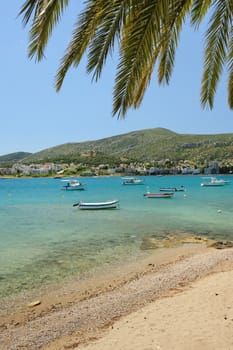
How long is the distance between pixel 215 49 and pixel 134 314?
531cm

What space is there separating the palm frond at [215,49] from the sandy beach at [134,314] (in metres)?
4.06

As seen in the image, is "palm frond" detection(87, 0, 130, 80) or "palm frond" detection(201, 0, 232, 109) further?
"palm frond" detection(201, 0, 232, 109)

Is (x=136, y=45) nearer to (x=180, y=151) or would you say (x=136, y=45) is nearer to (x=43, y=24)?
(x=43, y=24)

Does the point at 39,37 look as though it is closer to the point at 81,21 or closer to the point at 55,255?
the point at 81,21

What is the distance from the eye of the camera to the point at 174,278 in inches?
384

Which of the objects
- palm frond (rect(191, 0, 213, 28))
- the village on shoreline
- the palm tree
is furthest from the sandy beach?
the village on shoreline

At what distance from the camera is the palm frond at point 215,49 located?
4.57 m

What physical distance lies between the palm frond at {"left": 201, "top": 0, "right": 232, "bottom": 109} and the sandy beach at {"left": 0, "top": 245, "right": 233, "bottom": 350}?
4059 mm

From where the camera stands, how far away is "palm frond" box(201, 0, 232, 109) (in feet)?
15.0

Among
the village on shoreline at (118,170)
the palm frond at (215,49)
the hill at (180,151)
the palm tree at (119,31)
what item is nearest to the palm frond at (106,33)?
the palm tree at (119,31)

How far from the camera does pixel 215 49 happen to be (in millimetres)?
5457

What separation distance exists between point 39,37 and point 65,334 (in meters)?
5.33

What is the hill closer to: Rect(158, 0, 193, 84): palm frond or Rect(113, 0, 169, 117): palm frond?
Rect(158, 0, 193, 84): palm frond

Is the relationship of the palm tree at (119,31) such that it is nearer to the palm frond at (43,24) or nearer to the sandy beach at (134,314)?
the palm frond at (43,24)
